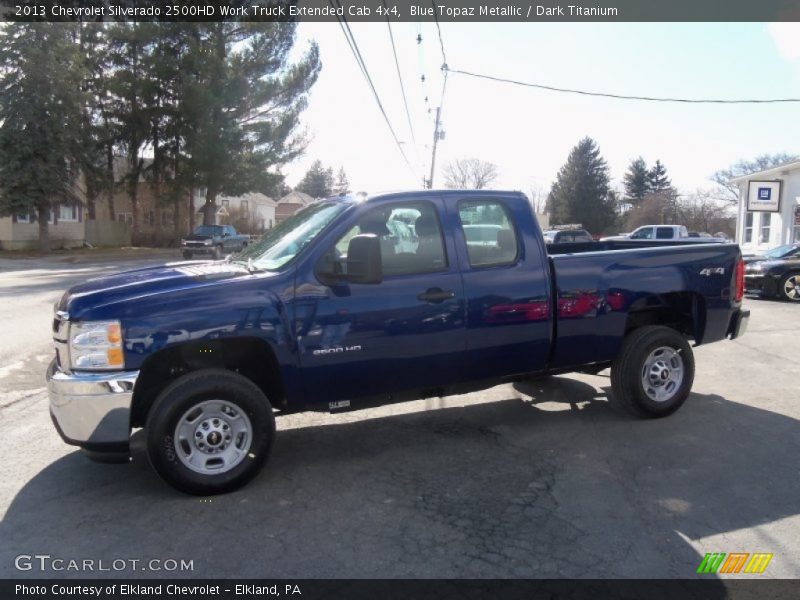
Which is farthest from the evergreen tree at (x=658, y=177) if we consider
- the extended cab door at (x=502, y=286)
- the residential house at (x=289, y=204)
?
the extended cab door at (x=502, y=286)

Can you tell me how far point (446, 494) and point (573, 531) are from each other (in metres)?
0.87

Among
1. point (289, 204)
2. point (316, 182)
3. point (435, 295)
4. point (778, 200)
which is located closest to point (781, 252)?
point (778, 200)

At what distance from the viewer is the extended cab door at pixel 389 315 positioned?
444 centimetres

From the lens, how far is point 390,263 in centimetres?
476

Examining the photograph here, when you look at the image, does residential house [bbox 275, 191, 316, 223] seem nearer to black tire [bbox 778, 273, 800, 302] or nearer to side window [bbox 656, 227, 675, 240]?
side window [bbox 656, 227, 675, 240]

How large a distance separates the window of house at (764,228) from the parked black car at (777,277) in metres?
14.8

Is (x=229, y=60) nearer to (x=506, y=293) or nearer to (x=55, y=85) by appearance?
(x=55, y=85)

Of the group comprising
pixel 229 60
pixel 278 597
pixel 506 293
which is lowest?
pixel 278 597

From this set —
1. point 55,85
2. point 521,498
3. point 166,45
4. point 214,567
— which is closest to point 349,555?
point 214,567

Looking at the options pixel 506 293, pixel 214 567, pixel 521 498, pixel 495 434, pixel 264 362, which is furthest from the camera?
pixel 495 434

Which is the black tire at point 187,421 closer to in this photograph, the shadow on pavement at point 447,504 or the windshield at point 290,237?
the shadow on pavement at point 447,504

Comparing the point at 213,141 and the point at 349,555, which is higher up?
the point at 213,141

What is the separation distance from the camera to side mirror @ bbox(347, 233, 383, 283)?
4.33 meters

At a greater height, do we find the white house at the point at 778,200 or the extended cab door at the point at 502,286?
the white house at the point at 778,200
